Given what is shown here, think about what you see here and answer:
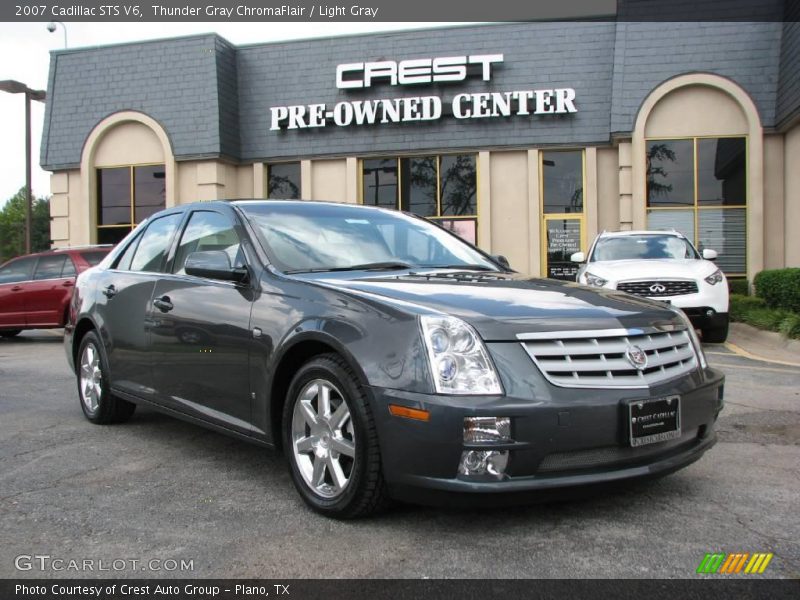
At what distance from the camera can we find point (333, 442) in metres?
3.30

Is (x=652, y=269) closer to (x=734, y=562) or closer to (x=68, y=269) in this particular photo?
(x=734, y=562)

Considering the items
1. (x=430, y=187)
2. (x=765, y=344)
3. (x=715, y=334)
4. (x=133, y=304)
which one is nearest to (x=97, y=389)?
(x=133, y=304)

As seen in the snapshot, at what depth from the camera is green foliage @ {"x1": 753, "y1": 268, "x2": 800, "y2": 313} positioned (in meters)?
11.1

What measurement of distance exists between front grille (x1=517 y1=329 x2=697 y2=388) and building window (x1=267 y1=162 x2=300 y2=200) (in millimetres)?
15830

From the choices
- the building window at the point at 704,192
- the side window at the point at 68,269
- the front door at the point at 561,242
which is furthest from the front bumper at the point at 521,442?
the front door at the point at 561,242

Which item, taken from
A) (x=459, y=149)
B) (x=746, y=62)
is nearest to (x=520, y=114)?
(x=459, y=149)

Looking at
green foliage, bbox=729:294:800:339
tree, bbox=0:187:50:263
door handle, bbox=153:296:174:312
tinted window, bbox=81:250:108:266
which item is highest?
tree, bbox=0:187:50:263

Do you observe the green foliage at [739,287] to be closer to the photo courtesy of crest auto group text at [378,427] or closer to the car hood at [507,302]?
the photo courtesy of crest auto group text at [378,427]

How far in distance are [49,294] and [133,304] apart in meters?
8.47

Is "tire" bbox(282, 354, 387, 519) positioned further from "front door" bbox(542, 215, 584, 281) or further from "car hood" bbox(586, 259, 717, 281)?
"front door" bbox(542, 215, 584, 281)

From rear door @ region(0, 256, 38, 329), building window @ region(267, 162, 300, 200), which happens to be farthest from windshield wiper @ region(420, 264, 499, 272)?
building window @ region(267, 162, 300, 200)

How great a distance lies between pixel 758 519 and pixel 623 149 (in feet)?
45.1

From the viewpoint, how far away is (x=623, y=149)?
15.9 metres

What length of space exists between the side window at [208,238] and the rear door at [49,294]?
336 inches
